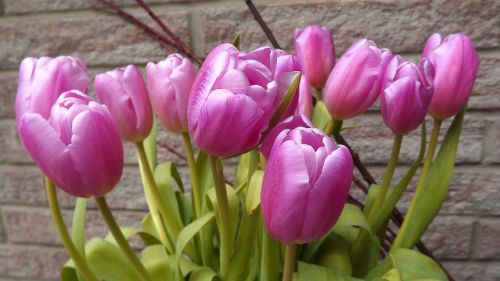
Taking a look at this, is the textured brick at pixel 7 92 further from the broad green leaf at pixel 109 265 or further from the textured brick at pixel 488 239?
the textured brick at pixel 488 239

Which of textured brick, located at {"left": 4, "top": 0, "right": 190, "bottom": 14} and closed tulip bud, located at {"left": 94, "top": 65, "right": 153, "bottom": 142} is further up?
closed tulip bud, located at {"left": 94, "top": 65, "right": 153, "bottom": 142}

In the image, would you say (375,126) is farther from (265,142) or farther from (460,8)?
(265,142)

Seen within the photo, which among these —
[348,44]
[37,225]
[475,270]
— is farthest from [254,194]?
[37,225]

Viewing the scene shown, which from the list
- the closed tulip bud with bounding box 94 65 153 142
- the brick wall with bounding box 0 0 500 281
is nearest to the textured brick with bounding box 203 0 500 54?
the brick wall with bounding box 0 0 500 281

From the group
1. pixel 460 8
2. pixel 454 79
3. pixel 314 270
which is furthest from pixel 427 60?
pixel 460 8

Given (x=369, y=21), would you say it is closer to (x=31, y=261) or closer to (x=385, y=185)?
(x=385, y=185)

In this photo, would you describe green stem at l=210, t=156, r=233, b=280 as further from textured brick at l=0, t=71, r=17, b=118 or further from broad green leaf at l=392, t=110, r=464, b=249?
textured brick at l=0, t=71, r=17, b=118

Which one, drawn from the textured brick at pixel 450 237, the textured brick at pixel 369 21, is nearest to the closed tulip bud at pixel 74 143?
the textured brick at pixel 369 21
